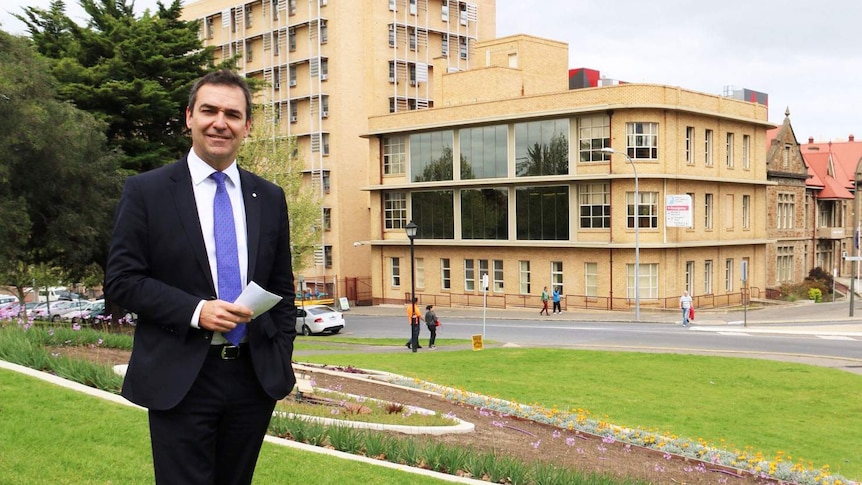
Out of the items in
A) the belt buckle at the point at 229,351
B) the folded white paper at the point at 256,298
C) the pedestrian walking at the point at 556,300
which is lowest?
the pedestrian walking at the point at 556,300

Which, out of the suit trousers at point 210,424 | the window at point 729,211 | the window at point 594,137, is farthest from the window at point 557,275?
the suit trousers at point 210,424

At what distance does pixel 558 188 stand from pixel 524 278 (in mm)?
6054

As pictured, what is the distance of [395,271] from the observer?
6356cm

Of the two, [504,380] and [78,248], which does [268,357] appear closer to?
[504,380]

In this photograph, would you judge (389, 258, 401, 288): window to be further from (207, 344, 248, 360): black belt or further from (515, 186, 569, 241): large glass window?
(207, 344, 248, 360): black belt

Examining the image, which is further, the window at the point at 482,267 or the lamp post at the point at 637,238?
the window at the point at 482,267

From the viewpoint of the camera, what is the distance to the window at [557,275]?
177ft

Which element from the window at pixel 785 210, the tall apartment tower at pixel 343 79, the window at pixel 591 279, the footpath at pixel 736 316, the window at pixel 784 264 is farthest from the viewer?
the tall apartment tower at pixel 343 79

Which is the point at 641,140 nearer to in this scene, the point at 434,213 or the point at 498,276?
the point at 498,276

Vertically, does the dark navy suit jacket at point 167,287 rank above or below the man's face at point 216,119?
below

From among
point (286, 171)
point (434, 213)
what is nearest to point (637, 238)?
point (434, 213)

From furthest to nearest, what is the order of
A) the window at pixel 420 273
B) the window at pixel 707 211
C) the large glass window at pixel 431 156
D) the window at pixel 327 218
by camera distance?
the window at pixel 327 218 < the window at pixel 420 273 < the large glass window at pixel 431 156 < the window at pixel 707 211

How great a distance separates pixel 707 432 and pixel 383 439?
8.43 metres

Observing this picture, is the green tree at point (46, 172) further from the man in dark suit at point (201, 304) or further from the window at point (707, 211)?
the window at point (707, 211)
